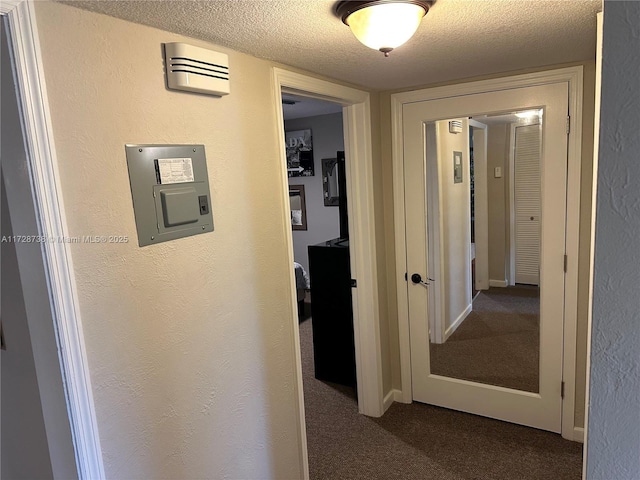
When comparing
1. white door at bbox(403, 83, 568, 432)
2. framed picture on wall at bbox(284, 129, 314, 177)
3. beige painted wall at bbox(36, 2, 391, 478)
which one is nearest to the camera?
beige painted wall at bbox(36, 2, 391, 478)

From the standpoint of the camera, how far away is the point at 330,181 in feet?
17.5

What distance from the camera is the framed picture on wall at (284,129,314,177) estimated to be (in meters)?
5.40

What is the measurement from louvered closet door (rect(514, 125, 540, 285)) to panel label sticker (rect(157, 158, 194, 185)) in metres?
1.90

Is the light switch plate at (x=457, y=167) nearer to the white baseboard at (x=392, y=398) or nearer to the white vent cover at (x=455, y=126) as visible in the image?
the white vent cover at (x=455, y=126)

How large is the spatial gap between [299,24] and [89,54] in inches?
25.4

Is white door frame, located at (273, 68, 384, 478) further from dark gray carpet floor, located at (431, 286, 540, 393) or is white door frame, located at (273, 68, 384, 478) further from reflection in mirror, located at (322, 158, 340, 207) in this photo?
reflection in mirror, located at (322, 158, 340, 207)

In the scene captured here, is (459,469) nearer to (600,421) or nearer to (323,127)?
(600,421)

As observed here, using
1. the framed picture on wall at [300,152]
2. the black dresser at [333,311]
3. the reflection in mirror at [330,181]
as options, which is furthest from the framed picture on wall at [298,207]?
the black dresser at [333,311]

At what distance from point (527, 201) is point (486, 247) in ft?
1.25

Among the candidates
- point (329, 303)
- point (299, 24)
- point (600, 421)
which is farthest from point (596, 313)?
point (329, 303)

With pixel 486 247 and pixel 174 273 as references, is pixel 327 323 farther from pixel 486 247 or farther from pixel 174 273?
pixel 174 273

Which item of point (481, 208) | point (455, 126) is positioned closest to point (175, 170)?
point (455, 126)

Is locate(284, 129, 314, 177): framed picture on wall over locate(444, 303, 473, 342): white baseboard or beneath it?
over

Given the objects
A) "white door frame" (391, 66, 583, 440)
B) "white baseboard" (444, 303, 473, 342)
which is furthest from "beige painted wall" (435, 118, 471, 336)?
"white door frame" (391, 66, 583, 440)
